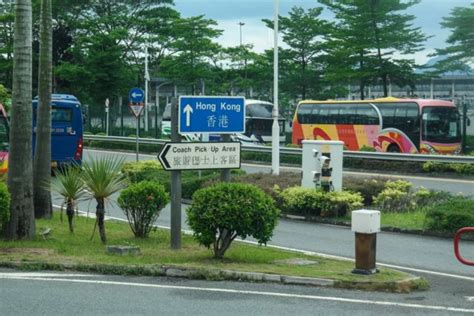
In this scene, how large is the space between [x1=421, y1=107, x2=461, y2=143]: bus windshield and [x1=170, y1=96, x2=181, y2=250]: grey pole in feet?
83.0

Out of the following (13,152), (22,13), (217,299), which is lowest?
(217,299)

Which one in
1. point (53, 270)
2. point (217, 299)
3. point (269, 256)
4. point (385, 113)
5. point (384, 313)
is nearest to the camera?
point (384, 313)

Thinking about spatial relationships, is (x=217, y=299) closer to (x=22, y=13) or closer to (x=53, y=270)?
(x=53, y=270)

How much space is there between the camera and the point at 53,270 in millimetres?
10188

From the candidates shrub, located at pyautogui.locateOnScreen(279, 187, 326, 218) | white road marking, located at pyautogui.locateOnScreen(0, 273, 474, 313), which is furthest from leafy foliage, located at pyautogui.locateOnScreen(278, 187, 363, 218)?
white road marking, located at pyautogui.locateOnScreen(0, 273, 474, 313)

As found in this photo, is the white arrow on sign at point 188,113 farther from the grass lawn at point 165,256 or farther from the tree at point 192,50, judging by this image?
the tree at point 192,50

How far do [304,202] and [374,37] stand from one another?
1039 inches

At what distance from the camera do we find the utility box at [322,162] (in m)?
18.7

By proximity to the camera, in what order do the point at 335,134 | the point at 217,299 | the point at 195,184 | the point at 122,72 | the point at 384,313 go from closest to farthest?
the point at 384,313 → the point at 217,299 → the point at 195,184 → the point at 335,134 → the point at 122,72

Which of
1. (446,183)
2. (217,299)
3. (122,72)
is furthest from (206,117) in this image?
(122,72)

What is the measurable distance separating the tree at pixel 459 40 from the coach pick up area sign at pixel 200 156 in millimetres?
31862

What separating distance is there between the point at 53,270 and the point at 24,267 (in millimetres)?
405

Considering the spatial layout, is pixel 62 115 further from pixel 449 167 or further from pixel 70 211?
pixel 70 211

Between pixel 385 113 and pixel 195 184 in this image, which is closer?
pixel 195 184
